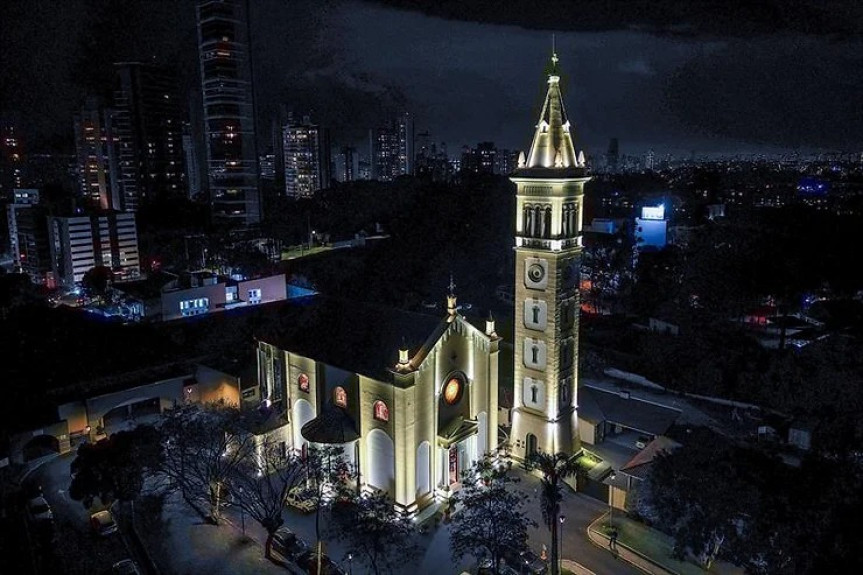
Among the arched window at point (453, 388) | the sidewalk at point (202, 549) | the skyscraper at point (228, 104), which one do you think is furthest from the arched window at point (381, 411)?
the skyscraper at point (228, 104)

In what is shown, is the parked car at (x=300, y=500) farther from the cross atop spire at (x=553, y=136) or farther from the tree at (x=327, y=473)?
the cross atop spire at (x=553, y=136)

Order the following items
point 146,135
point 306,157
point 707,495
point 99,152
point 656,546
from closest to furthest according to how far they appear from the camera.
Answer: point 707,495 < point 656,546 < point 99,152 < point 146,135 < point 306,157

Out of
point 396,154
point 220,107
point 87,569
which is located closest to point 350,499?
point 87,569

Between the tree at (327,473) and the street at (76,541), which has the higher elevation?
the tree at (327,473)

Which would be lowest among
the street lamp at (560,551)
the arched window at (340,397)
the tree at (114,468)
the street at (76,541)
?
the street lamp at (560,551)

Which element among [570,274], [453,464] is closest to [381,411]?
[453,464]

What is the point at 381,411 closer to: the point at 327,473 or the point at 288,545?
the point at 327,473

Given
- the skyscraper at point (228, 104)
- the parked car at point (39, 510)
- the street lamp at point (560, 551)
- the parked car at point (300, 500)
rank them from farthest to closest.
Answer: the skyscraper at point (228, 104), the parked car at point (300, 500), the parked car at point (39, 510), the street lamp at point (560, 551)
